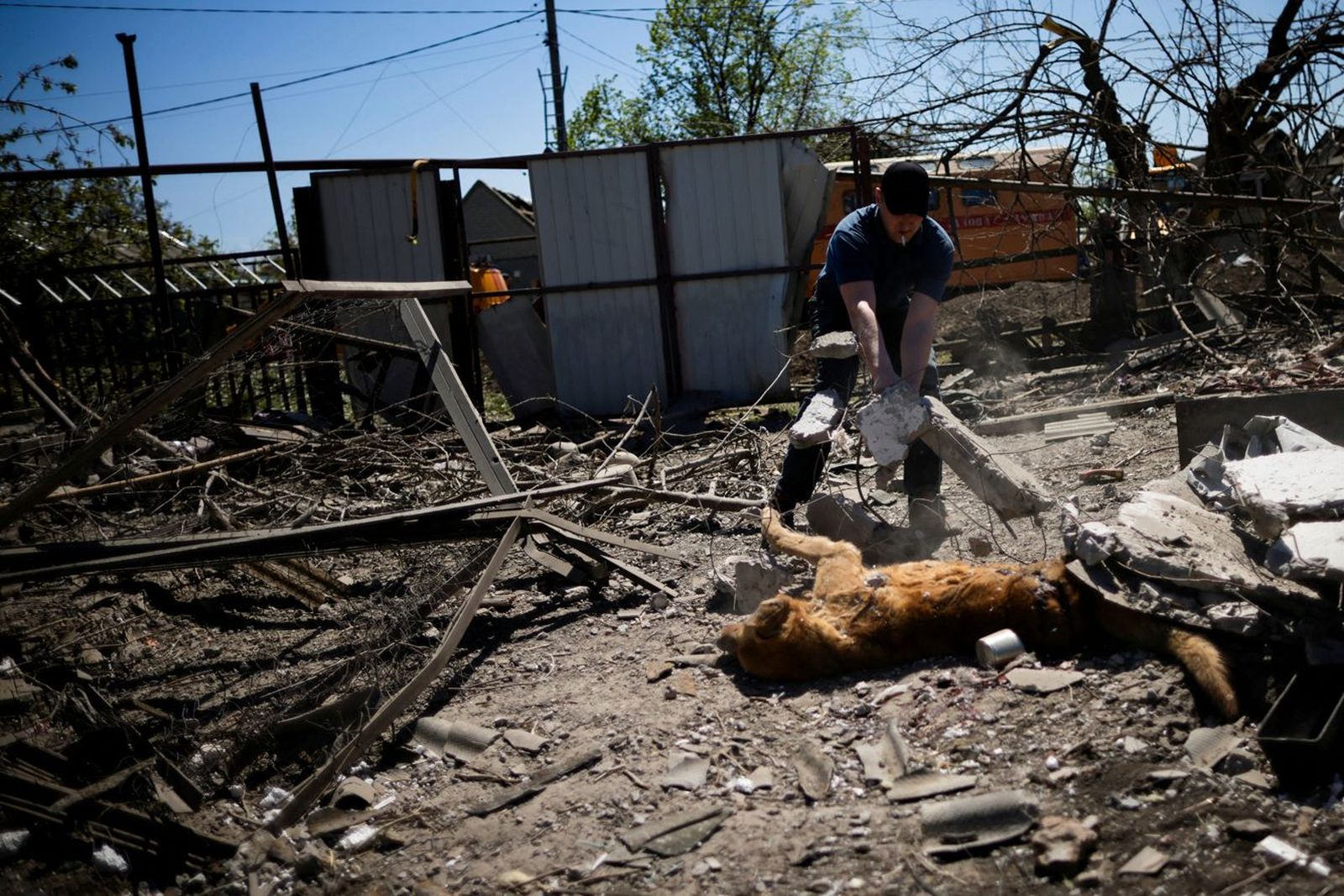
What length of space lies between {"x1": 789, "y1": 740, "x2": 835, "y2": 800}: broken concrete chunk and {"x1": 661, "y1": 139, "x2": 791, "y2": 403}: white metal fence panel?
675cm

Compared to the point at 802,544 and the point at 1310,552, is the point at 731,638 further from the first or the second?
the point at 1310,552

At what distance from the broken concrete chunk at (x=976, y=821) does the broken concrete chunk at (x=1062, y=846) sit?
5 cm

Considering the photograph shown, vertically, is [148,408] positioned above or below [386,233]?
below

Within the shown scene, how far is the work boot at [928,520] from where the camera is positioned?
4.32 m

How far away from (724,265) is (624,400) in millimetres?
1627

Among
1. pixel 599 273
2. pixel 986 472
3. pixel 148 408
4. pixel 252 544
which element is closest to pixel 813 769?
pixel 986 472

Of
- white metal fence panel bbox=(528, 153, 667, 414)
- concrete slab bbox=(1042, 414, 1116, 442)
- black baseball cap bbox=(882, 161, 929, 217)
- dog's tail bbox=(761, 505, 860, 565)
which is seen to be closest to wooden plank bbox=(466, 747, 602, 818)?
dog's tail bbox=(761, 505, 860, 565)

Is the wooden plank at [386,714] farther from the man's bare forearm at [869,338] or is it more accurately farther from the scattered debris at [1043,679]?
the scattered debris at [1043,679]

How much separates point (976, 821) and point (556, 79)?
947 inches

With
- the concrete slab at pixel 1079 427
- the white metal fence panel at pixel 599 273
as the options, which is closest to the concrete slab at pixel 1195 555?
the concrete slab at pixel 1079 427

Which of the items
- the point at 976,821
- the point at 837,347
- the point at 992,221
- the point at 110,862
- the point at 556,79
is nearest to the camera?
the point at 976,821

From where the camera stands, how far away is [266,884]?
287 centimetres

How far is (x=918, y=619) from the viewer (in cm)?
325

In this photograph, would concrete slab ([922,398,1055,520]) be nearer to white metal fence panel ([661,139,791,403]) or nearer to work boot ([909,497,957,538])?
work boot ([909,497,957,538])
